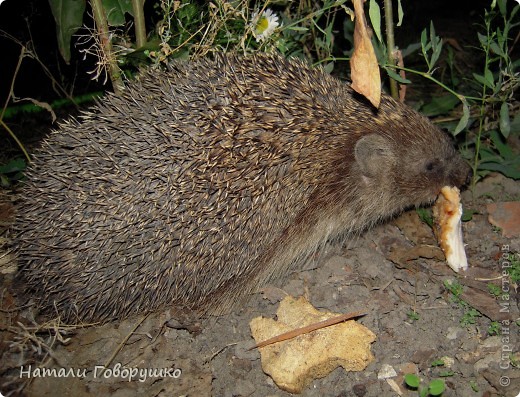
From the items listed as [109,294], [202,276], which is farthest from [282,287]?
[109,294]

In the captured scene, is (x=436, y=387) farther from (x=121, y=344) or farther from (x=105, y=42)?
(x=105, y=42)

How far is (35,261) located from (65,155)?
29.2 inches

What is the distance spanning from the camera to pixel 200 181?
368 centimetres

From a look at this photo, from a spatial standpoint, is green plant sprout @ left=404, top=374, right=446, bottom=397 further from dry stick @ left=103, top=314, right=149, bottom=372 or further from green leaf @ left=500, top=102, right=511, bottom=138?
green leaf @ left=500, top=102, right=511, bottom=138

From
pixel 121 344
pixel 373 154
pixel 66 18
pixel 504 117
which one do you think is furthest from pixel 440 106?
pixel 121 344

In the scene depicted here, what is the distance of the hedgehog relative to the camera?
3631mm

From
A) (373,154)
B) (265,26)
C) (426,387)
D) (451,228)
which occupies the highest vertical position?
(265,26)

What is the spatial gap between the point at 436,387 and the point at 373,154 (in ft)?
5.66

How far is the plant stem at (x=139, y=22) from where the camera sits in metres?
4.41

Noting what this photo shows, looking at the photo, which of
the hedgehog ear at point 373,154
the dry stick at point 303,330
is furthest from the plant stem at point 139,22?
the dry stick at point 303,330

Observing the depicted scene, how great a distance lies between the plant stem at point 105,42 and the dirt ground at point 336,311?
1.77m

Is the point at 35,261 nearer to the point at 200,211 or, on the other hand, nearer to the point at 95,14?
the point at 200,211

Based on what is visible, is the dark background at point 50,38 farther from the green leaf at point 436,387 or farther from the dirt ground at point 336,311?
the green leaf at point 436,387

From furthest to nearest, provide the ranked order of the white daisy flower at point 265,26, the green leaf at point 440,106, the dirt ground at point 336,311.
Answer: the green leaf at point 440,106 → the white daisy flower at point 265,26 → the dirt ground at point 336,311
